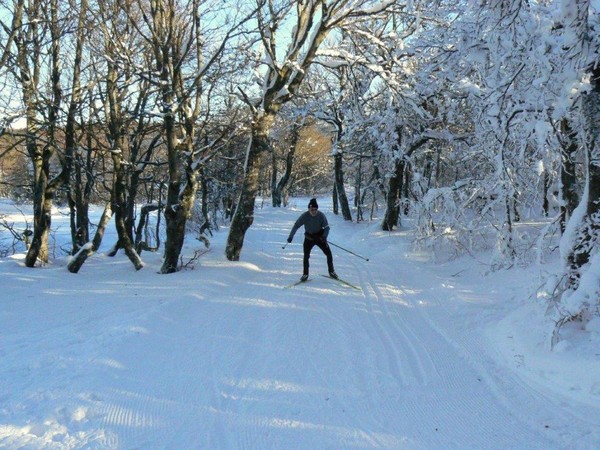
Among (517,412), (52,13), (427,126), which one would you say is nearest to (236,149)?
(427,126)

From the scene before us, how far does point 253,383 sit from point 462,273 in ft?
24.7

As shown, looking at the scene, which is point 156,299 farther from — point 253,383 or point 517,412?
point 517,412

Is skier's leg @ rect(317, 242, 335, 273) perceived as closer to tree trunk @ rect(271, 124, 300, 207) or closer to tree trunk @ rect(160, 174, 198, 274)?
tree trunk @ rect(160, 174, 198, 274)

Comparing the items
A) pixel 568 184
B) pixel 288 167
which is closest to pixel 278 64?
pixel 568 184

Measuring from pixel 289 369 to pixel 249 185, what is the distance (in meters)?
7.11

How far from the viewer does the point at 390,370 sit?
5.04m

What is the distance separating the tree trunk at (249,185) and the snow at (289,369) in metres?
2.80

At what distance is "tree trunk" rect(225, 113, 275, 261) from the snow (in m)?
2.80

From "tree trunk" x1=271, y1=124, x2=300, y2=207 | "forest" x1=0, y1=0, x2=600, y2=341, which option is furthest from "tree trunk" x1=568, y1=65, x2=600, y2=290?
"tree trunk" x1=271, y1=124, x2=300, y2=207

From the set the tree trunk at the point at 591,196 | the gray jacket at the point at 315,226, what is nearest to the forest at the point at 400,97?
the tree trunk at the point at 591,196

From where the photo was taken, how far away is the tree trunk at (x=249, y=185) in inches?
445

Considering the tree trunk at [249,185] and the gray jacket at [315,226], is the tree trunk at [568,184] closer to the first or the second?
the gray jacket at [315,226]

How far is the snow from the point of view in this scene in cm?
366

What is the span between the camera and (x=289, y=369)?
4.99m
